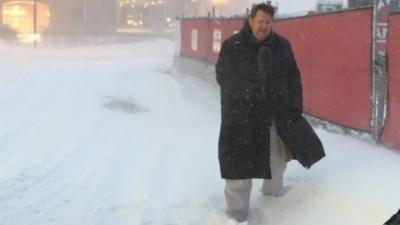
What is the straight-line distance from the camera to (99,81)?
54.0ft

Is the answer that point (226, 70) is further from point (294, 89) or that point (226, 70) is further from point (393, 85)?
point (393, 85)

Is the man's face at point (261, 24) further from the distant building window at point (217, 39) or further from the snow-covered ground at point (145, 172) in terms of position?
the distant building window at point (217, 39)

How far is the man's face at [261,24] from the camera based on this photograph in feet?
17.6

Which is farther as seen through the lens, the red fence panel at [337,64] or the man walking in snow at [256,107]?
the red fence panel at [337,64]

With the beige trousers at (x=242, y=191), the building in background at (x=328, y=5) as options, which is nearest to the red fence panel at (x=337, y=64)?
the building in background at (x=328, y=5)

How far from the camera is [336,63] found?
8.94 m

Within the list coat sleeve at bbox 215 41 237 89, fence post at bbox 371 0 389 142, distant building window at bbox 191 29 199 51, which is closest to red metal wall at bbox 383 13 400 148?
fence post at bbox 371 0 389 142

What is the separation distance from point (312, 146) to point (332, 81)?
345 centimetres

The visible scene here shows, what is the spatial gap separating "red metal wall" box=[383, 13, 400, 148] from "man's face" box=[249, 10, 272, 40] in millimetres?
2331

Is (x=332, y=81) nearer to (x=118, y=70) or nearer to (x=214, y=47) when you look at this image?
(x=214, y=47)

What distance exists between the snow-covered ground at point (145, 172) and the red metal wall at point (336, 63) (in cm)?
43

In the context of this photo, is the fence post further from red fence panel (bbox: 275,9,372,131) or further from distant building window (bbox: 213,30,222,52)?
distant building window (bbox: 213,30,222,52)

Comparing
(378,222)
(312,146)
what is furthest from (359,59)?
(378,222)

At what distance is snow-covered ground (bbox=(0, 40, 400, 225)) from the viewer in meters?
5.87
